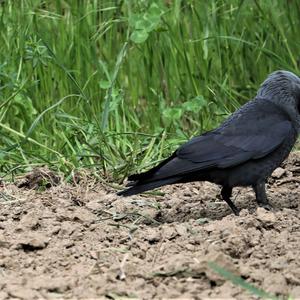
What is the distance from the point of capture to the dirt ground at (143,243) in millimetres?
3564

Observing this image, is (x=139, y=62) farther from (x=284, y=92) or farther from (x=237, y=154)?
(x=237, y=154)

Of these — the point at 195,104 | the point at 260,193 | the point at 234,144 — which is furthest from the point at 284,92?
the point at 195,104

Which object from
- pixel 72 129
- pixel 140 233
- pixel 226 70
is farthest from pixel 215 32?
pixel 140 233

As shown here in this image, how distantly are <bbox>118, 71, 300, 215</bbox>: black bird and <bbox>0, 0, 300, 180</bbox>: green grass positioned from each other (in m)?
1.02

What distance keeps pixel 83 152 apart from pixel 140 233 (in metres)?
1.65

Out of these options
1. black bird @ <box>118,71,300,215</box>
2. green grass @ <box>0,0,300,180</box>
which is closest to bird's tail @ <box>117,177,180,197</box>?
black bird @ <box>118,71,300,215</box>

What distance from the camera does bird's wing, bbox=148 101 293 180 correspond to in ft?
16.4

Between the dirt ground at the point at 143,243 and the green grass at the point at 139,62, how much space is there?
0.99 meters

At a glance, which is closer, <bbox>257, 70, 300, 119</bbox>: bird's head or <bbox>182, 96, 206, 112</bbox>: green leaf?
<bbox>257, 70, 300, 119</bbox>: bird's head

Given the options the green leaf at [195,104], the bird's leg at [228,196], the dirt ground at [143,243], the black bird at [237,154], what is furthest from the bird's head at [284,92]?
the green leaf at [195,104]

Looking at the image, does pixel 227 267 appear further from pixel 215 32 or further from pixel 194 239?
pixel 215 32

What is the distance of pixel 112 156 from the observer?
5.74 metres

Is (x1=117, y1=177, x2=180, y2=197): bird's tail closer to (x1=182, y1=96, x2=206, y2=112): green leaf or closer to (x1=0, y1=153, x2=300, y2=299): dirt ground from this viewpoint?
(x1=0, y1=153, x2=300, y2=299): dirt ground

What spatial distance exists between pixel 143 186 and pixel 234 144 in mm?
580
